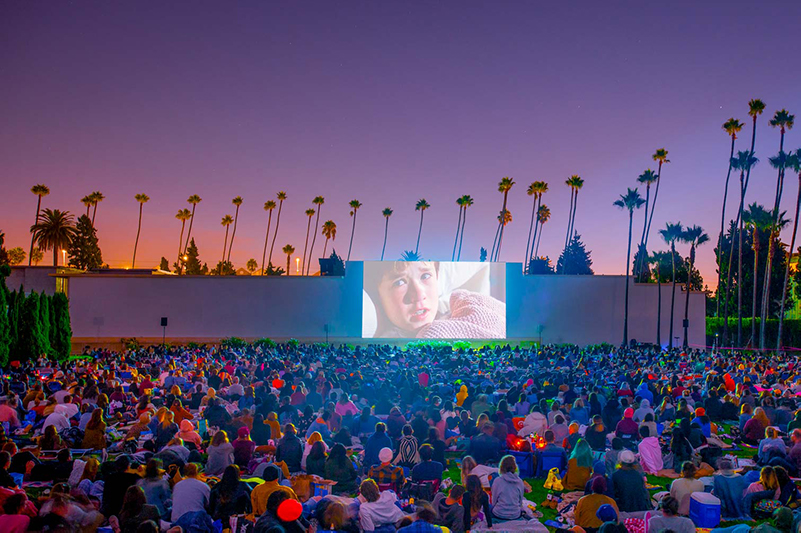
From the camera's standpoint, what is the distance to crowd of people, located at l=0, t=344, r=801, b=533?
6.07 meters

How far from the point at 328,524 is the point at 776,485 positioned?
16.7 feet

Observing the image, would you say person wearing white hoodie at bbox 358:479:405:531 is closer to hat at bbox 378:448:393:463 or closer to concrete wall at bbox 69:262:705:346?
hat at bbox 378:448:393:463

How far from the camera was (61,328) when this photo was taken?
2933cm

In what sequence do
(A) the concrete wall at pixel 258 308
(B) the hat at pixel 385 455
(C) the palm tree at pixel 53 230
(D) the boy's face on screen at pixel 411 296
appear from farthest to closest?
(C) the palm tree at pixel 53 230
(A) the concrete wall at pixel 258 308
(D) the boy's face on screen at pixel 411 296
(B) the hat at pixel 385 455

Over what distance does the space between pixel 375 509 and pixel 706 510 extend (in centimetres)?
361

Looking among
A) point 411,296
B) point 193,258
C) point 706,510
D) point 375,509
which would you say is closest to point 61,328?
point 411,296

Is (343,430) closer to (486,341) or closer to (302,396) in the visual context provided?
(302,396)

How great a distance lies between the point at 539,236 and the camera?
68000 mm

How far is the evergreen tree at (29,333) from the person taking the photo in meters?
26.3

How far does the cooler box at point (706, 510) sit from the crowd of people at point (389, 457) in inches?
4.1

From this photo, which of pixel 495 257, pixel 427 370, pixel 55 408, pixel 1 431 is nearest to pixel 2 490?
pixel 1 431

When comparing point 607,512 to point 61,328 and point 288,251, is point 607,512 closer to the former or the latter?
point 61,328

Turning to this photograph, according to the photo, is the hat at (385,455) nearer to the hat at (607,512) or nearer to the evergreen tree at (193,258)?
the hat at (607,512)

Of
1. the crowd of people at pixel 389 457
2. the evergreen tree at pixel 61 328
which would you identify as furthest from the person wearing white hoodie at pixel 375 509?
the evergreen tree at pixel 61 328
